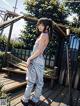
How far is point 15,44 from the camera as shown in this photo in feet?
53.1

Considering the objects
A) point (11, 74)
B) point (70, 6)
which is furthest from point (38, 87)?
point (70, 6)

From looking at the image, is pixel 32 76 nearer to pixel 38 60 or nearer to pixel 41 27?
pixel 38 60

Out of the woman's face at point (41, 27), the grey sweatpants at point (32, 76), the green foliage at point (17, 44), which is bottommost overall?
the grey sweatpants at point (32, 76)

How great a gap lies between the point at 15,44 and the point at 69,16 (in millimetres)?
4089

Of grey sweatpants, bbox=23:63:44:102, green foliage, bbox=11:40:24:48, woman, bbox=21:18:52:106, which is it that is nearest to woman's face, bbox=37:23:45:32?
woman, bbox=21:18:52:106

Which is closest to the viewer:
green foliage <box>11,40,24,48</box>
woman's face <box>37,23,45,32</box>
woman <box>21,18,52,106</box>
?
woman <box>21,18,52,106</box>

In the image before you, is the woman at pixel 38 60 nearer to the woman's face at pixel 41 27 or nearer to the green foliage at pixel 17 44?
the woman's face at pixel 41 27

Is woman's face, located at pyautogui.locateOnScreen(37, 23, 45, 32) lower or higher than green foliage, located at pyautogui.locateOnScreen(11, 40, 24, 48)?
lower

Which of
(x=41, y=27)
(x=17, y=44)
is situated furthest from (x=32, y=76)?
(x=17, y=44)

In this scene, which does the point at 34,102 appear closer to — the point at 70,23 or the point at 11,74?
the point at 11,74

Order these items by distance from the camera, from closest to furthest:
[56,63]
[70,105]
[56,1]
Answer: [70,105] < [56,63] < [56,1]

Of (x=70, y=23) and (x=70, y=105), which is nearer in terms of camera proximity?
(x=70, y=105)

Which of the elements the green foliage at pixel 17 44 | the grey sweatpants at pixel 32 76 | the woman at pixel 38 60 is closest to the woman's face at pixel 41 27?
the woman at pixel 38 60

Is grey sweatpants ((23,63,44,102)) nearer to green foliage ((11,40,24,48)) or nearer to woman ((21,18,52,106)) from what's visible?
woman ((21,18,52,106))
